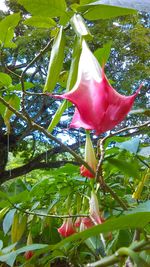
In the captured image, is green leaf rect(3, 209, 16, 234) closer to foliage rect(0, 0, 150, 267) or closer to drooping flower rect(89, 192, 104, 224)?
foliage rect(0, 0, 150, 267)

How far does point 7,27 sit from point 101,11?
14 centimetres

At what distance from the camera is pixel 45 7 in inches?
13.9

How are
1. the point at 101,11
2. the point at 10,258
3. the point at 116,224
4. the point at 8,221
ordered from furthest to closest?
the point at 8,221 < the point at 10,258 < the point at 101,11 < the point at 116,224

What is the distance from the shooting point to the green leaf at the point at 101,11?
1.13 feet

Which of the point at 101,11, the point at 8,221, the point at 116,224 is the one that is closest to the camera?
the point at 116,224

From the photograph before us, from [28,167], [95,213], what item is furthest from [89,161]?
[28,167]

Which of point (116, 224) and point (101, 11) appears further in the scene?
point (101, 11)

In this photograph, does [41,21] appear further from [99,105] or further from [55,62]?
[99,105]

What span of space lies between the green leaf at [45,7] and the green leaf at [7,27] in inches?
3.2

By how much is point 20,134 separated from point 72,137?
71 cm

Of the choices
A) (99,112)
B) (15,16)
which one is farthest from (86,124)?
(15,16)

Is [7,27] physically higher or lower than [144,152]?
higher

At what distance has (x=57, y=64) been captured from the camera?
0.36 metres

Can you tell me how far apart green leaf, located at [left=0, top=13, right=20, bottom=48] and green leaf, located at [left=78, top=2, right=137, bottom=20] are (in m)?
0.10
